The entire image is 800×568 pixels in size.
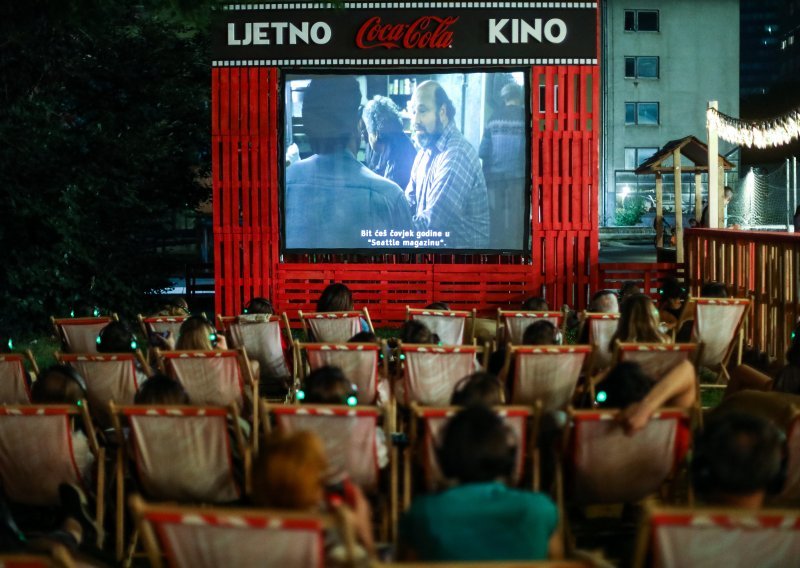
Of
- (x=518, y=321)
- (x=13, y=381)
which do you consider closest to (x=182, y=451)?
(x=13, y=381)

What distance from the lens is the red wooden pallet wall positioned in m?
13.6

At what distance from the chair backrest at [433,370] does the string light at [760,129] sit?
657cm

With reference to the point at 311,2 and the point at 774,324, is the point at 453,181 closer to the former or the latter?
the point at 311,2

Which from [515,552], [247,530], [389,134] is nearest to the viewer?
[247,530]

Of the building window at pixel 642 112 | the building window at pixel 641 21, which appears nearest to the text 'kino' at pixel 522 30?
the building window at pixel 642 112

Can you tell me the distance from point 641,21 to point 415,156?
31191 mm

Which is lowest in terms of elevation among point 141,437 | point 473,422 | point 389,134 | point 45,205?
point 141,437

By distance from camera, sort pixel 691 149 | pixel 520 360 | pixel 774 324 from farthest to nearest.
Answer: pixel 691 149 → pixel 774 324 → pixel 520 360

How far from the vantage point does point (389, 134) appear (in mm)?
13539

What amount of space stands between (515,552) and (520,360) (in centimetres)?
317

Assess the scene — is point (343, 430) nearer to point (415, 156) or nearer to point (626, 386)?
point (626, 386)

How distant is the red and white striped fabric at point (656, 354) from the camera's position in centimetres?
602

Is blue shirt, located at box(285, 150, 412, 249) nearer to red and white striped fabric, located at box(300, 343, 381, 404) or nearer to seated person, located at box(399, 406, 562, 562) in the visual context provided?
red and white striped fabric, located at box(300, 343, 381, 404)

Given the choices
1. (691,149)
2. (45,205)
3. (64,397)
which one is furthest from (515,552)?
(691,149)
